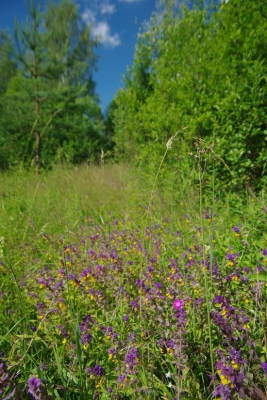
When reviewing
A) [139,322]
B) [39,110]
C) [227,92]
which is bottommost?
[139,322]

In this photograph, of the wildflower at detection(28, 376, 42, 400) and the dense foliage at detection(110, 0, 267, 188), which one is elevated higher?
the dense foliage at detection(110, 0, 267, 188)

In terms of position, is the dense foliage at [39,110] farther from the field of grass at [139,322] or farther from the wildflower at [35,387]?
the wildflower at [35,387]

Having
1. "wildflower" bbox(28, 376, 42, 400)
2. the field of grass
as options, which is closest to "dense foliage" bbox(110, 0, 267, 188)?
the field of grass

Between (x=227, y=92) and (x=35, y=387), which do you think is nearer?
(x=35, y=387)

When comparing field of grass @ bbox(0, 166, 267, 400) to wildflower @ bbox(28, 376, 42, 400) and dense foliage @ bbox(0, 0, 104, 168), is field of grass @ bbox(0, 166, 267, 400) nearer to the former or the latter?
wildflower @ bbox(28, 376, 42, 400)

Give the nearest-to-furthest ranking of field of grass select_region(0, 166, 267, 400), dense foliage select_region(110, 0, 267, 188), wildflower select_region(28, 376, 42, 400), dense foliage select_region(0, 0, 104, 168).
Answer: wildflower select_region(28, 376, 42, 400)
field of grass select_region(0, 166, 267, 400)
dense foliage select_region(110, 0, 267, 188)
dense foliage select_region(0, 0, 104, 168)

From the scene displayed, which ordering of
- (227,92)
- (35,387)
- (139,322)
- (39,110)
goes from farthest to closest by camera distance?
(39,110) < (227,92) < (139,322) < (35,387)

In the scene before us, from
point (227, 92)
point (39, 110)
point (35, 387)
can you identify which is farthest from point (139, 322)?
point (39, 110)

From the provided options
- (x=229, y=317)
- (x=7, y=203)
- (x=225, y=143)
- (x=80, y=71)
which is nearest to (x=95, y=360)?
(x=229, y=317)

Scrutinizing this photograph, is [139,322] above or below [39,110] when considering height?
below

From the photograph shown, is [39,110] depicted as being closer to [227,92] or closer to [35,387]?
[227,92]

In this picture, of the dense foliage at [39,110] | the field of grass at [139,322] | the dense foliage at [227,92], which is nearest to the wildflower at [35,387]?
the field of grass at [139,322]

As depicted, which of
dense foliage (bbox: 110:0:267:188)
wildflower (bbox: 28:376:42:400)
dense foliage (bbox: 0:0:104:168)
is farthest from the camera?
dense foliage (bbox: 0:0:104:168)

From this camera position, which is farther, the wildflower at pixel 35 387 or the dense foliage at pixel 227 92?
the dense foliage at pixel 227 92
